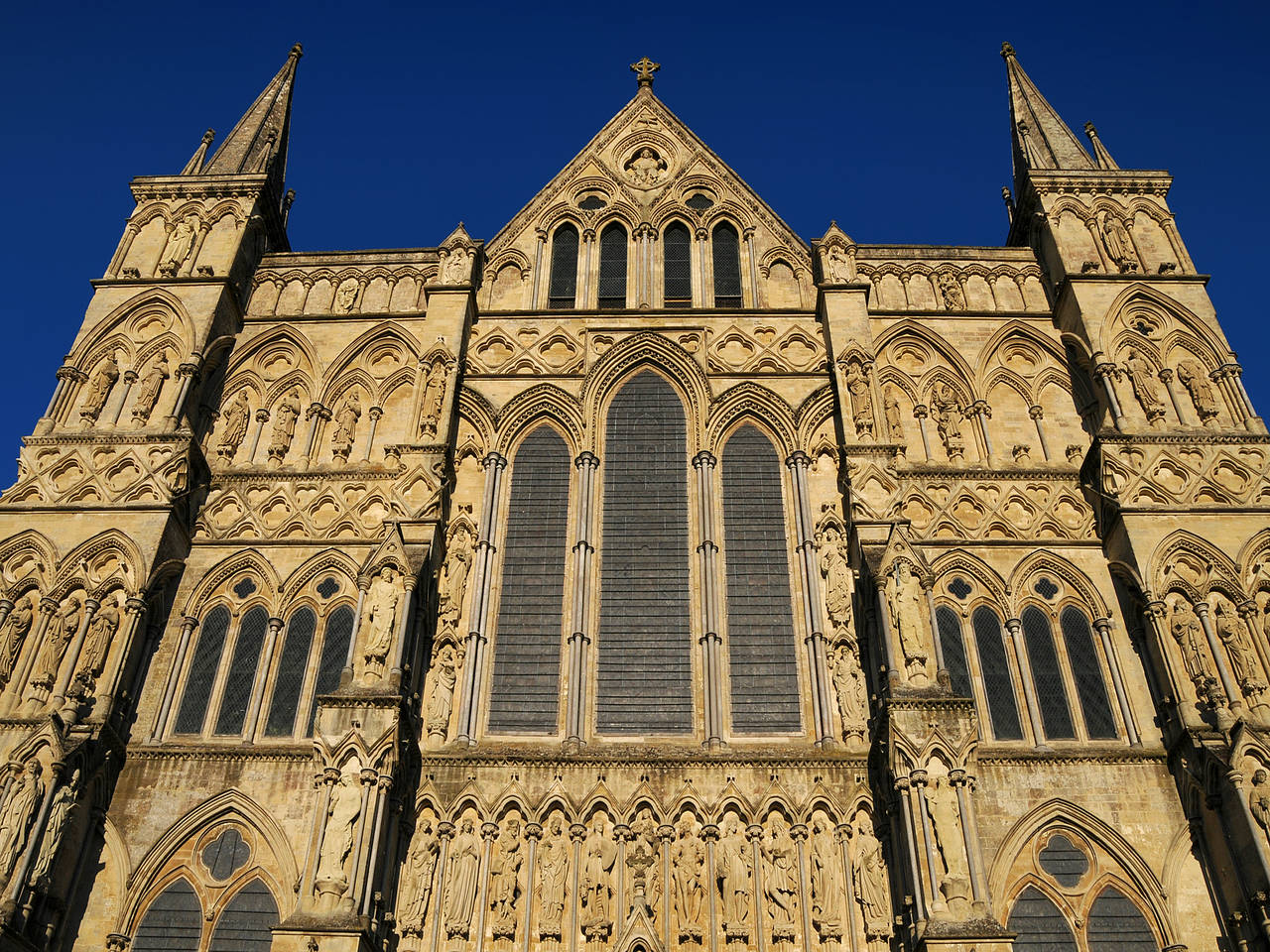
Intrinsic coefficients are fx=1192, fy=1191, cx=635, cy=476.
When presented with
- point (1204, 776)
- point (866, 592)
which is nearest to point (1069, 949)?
point (1204, 776)

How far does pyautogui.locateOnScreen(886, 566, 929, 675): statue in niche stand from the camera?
53.1 feet

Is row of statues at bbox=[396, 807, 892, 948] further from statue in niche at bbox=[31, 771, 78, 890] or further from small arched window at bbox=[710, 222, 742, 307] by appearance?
small arched window at bbox=[710, 222, 742, 307]

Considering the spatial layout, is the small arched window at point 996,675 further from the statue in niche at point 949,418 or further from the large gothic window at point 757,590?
the statue in niche at point 949,418

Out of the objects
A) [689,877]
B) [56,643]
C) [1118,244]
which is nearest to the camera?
[689,877]

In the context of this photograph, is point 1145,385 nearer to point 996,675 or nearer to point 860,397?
point 860,397

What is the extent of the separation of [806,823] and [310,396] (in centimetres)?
1151

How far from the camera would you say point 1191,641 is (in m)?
17.0

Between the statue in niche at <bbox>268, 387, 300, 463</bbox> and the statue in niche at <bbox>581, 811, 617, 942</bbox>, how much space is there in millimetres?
8634

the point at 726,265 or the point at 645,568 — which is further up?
the point at 726,265

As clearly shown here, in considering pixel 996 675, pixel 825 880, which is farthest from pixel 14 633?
pixel 996 675

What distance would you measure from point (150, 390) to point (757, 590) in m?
10.7

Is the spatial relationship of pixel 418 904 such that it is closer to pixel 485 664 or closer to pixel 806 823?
pixel 485 664

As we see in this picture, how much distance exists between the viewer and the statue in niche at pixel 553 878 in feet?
51.0

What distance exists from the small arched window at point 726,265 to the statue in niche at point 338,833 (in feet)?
39.5
